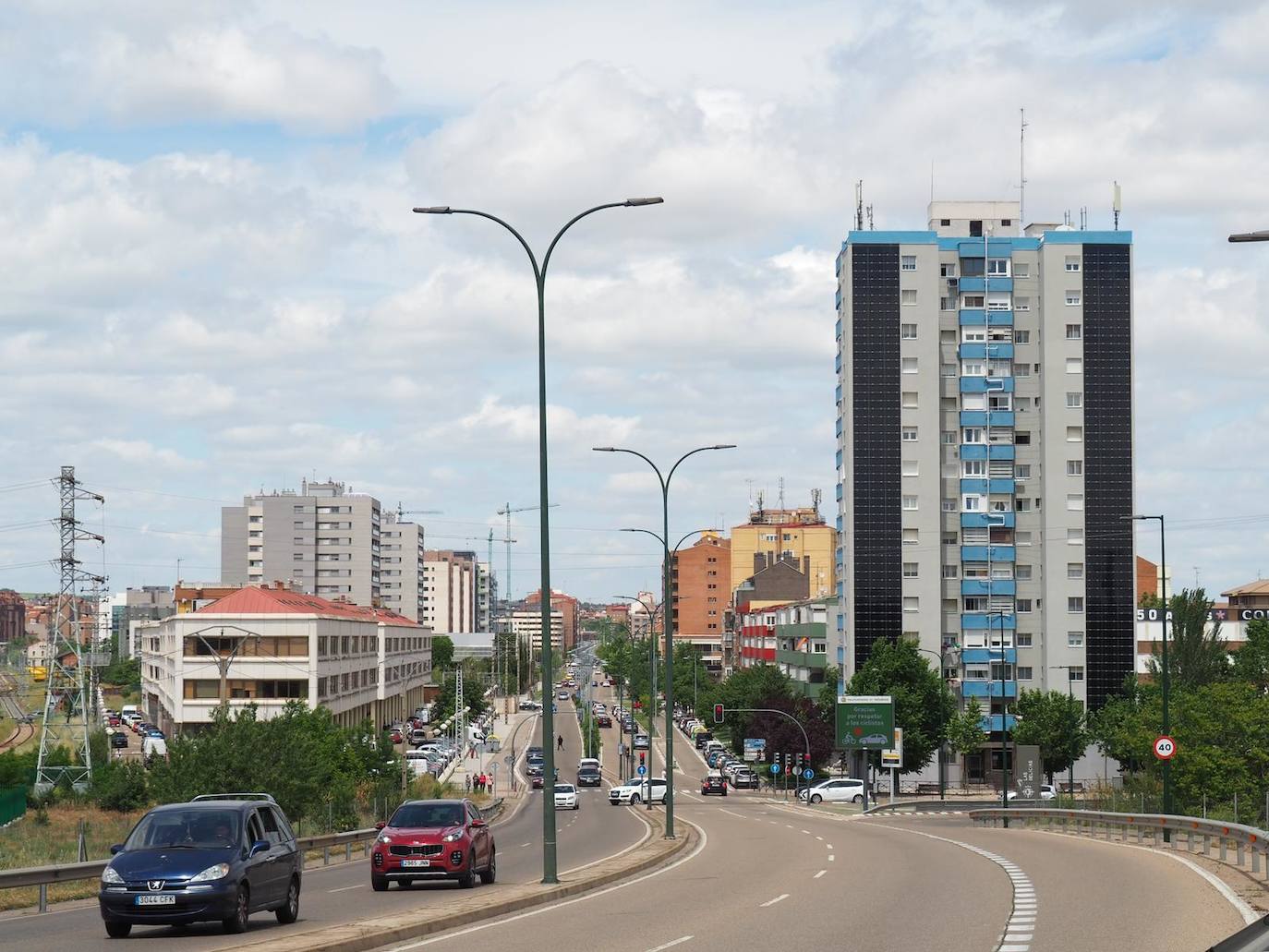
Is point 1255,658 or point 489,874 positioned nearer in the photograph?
point 489,874

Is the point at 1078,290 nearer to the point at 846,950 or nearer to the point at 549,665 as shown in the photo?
the point at 549,665

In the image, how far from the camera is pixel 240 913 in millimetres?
18844

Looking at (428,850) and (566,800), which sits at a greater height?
(428,850)

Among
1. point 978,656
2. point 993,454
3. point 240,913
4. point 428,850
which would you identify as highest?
point 993,454

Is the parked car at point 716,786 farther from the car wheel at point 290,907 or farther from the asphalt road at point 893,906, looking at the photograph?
the car wheel at point 290,907

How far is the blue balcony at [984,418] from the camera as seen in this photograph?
115m

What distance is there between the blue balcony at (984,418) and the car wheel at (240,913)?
329ft

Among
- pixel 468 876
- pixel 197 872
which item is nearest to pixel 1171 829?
pixel 468 876

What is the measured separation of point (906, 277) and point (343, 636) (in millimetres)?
49056

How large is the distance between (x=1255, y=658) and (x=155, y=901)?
110m

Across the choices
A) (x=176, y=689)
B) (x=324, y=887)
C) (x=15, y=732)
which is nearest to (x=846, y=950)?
(x=324, y=887)

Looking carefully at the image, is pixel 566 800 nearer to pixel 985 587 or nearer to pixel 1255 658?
pixel 985 587

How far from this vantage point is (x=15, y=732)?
136 meters

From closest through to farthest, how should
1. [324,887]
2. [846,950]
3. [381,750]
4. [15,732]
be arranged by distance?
1. [846,950]
2. [324,887]
3. [381,750]
4. [15,732]
